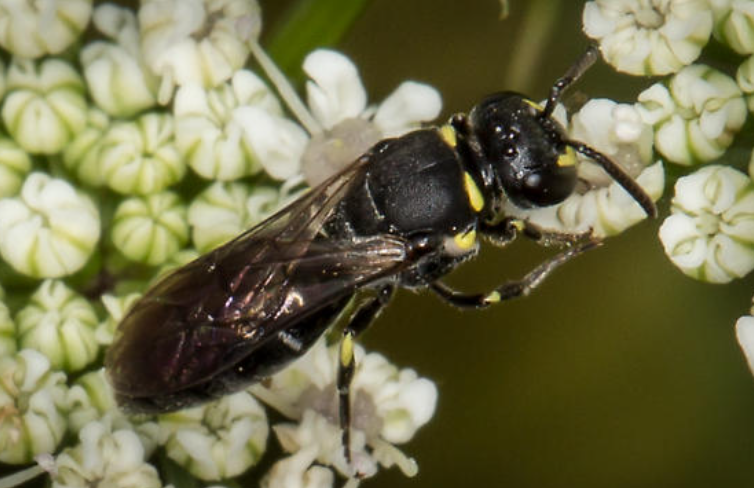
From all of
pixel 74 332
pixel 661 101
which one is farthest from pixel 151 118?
pixel 661 101

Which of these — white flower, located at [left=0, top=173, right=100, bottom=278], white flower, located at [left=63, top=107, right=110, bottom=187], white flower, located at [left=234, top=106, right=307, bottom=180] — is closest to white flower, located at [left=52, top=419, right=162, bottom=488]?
white flower, located at [left=0, top=173, right=100, bottom=278]

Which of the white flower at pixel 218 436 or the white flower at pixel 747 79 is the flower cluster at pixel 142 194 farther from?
the white flower at pixel 747 79

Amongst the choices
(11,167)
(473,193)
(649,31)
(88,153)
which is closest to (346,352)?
(473,193)

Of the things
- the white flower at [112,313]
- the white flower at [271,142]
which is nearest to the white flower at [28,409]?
the white flower at [112,313]

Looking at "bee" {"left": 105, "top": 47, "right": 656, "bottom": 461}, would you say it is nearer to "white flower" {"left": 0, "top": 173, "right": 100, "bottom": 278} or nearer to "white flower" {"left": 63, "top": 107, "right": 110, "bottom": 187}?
"white flower" {"left": 0, "top": 173, "right": 100, "bottom": 278}

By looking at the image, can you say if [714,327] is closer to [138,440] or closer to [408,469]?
[408,469]

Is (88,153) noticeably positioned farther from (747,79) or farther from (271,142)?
(747,79)

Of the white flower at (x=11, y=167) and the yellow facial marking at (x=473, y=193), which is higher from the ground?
the yellow facial marking at (x=473, y=193)
